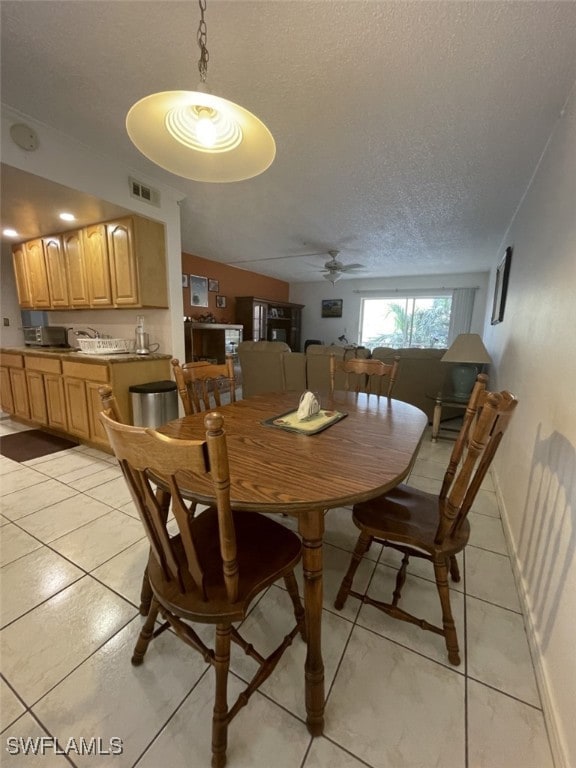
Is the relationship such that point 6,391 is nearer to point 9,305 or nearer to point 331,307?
point 9,305

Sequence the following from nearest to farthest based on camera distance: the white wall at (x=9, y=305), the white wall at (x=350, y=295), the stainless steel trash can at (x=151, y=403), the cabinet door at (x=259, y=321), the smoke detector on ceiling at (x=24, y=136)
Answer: the smoke detector on ceiling at (x=24, y=136) < the stainless steel trash can at (x=151, y=403) < the white wall at (x=9, y=305) < the cabinet door at (x=259, y=321) < the white wall at (x=350, y=295)

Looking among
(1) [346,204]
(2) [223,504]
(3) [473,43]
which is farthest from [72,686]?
(1) [346,204]

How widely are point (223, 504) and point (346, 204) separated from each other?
3.20 metres

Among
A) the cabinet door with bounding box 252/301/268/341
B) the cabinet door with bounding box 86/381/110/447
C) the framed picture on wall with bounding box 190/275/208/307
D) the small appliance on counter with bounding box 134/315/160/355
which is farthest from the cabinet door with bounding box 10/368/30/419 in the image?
the cabinet door with bounding box 252/301/268/341

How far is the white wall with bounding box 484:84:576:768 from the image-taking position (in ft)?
3.13

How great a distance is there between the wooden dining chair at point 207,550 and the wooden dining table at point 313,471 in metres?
0.10

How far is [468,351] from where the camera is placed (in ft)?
9.35

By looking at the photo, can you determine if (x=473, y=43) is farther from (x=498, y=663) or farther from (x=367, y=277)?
(x=367, y=277)

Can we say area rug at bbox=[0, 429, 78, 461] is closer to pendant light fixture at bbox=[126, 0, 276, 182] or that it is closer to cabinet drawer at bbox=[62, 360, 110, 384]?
cabinet drawer at bbox=[62, 360, 110, 384]

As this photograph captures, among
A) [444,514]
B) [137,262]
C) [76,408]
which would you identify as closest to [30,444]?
[76,408]

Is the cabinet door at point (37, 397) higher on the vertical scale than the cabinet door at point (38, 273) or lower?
lower

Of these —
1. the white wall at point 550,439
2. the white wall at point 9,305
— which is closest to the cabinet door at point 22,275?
the white wall at point 9,305

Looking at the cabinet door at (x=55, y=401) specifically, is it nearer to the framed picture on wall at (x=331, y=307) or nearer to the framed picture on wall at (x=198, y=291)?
the framed picture on wall at (x=198, y=291)

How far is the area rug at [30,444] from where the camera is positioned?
2.81 m
